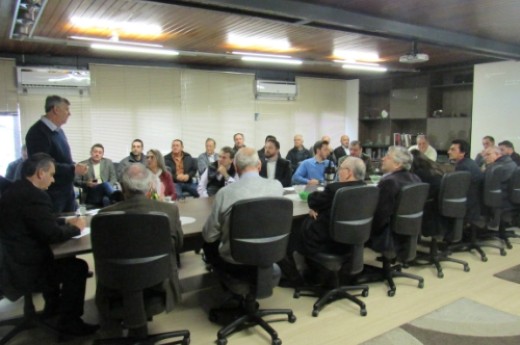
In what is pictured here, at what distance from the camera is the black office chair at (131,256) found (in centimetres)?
222

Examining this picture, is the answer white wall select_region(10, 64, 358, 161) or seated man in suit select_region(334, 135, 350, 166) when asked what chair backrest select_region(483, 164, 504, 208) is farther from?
white wall select_region(10, 64, 358, 161)

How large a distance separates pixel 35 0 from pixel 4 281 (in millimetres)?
2526

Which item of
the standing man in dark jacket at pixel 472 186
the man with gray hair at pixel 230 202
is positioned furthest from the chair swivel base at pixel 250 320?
the standing man in dark jacket at pixel 472 186

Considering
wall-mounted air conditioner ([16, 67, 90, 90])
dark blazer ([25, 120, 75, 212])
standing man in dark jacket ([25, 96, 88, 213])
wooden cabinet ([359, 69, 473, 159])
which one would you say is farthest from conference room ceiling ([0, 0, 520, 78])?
wooden cabinet ([359, 69, 473, 159])

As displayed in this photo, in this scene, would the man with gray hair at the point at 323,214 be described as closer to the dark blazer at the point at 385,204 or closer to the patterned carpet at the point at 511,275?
the dark blazer at the point at 385,204

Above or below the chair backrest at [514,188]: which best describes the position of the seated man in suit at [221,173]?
above

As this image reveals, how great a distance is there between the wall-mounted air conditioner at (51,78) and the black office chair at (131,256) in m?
5.20

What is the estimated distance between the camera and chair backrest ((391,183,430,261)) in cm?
350

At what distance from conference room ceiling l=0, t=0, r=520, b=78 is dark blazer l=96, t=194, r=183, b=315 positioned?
212 centimetres

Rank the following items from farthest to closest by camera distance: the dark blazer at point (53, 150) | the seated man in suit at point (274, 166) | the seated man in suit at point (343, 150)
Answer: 1. the seated man in suit at point (343, 150)
2. the seated man in suit at point (274, 166)
3. the dark blazer at point (53, 150)

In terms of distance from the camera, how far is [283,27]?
4812 mm

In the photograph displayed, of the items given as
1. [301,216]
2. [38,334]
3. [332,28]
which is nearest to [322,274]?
[301,216]

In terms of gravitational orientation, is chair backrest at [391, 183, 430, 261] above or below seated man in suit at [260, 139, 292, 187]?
below

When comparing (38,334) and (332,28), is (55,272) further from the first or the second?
(332,28)
